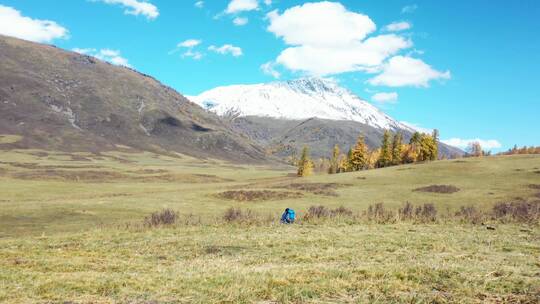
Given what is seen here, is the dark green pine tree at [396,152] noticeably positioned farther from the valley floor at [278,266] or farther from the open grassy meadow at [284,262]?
the valley floor at [278,266]

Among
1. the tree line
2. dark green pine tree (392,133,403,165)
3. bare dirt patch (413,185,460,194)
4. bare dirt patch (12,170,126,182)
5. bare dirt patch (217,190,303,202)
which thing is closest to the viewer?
bare dirt patch (217,190,303,202)

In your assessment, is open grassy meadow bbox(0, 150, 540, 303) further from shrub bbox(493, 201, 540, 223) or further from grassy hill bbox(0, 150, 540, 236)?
grassy hill bbox(0, 150, 540, 236)

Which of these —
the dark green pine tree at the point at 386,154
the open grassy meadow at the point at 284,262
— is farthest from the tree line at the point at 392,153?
the open grassy meadow at the point at 284,262

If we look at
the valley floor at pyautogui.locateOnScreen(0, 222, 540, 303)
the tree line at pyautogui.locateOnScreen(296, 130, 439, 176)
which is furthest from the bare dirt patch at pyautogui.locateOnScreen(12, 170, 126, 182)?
the valley floor at pyautogui.locateOnScreen(0, 222, 540, 303)

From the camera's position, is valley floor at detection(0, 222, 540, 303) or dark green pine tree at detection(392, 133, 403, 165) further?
dark green pine tree at detection(392, 133, 403, 165)

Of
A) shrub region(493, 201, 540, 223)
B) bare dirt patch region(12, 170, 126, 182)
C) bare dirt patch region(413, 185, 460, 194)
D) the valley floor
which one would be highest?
bare dirt patch region(413, 185, 460, 194)

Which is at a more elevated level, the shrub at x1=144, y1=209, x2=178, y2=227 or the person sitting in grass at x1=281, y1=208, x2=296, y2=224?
the person sitting in grass at x1=281, y1=208, x2=296, y2=224

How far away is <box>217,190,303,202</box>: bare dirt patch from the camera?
69188mm

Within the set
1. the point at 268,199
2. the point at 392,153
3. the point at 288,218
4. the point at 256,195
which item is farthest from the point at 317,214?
the point at 392,153

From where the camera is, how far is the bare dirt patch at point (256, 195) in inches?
2724

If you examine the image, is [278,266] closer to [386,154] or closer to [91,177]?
[91,177]

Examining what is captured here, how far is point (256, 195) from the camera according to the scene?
233ft

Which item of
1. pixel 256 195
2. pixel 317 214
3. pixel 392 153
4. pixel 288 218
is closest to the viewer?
pixel 288 218

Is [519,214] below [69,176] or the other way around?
the other way around
